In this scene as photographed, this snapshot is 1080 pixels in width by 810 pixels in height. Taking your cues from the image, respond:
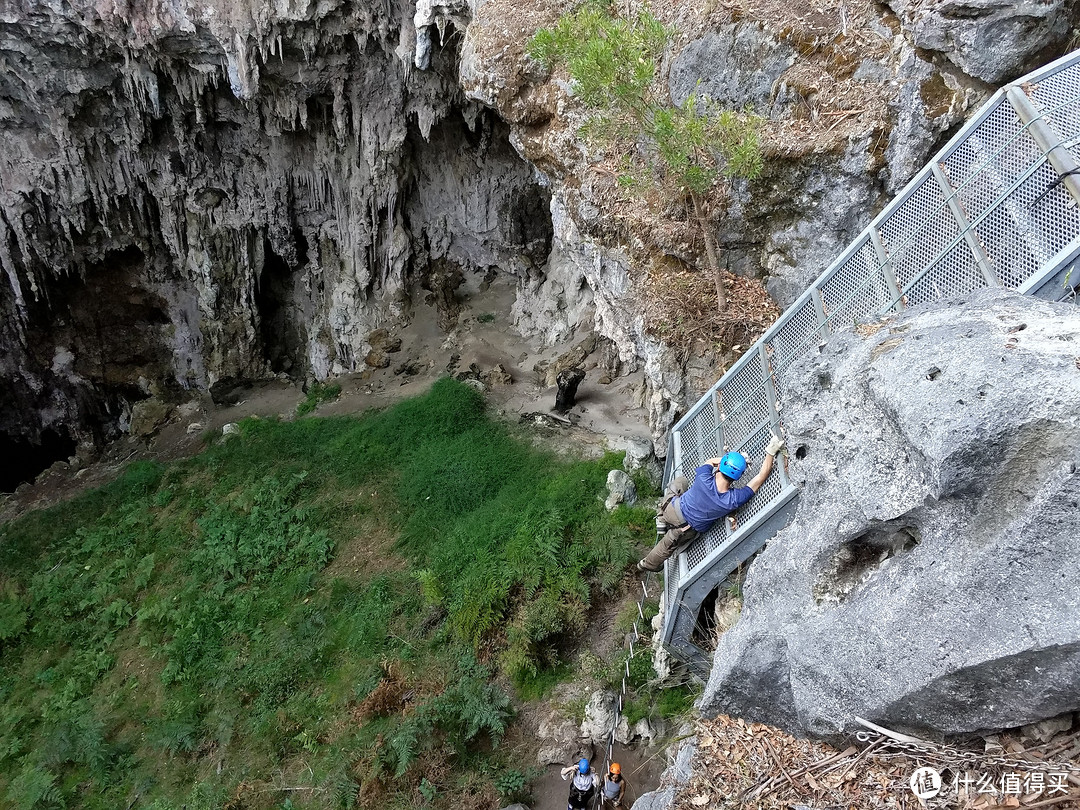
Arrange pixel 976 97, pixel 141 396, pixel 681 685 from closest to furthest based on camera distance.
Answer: pixel 976 97
pixel 681 685
pixel 141 396

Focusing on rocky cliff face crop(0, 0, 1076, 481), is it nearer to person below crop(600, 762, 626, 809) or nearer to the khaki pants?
the khaki pants

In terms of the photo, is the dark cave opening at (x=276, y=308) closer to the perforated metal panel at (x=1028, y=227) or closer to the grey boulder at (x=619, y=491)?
the grey boulder at (x=619, y=491)

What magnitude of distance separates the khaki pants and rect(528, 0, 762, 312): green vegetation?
2918mm

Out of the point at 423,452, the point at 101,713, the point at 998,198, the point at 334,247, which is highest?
the point at 998,198

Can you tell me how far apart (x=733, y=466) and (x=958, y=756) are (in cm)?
271

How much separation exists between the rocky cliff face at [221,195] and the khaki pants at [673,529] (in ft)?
41.4

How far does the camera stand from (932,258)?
16.1ft

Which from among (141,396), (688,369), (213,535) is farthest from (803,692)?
(141,396)

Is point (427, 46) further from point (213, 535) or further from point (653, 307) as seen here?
point (213, 535)

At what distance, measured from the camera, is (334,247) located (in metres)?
22.1

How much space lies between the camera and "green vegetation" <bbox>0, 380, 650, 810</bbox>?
9.15 metres

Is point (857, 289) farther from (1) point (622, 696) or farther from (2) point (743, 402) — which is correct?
(1) point (622, 696)

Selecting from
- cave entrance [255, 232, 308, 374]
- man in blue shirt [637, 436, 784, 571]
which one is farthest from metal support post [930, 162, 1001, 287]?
cave entrance [255, 232, 308, 374]

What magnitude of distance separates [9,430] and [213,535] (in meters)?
14.7
